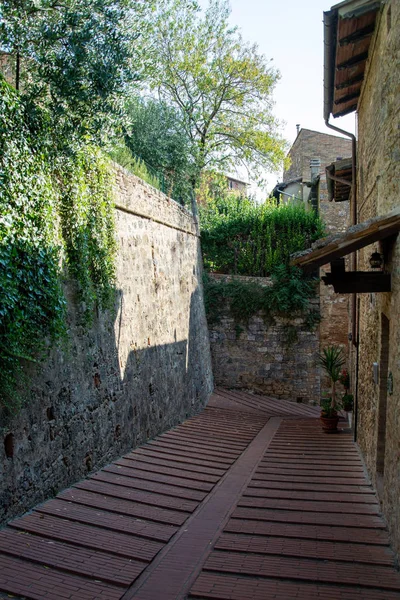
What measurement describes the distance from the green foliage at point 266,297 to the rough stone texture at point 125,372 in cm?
176

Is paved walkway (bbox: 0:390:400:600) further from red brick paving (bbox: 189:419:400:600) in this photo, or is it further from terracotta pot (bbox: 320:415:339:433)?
terracotta pot (bbox: 320:415:339:433)

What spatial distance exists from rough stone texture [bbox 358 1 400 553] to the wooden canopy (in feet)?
0.71

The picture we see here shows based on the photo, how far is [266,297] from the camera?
15789 millimetres

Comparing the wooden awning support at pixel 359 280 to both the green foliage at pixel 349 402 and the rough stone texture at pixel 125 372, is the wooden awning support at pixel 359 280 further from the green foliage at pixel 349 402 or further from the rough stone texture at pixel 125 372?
the green foliage at pixel 349 402

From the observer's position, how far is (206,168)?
1955 cm

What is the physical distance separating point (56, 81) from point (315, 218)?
42.1 feet

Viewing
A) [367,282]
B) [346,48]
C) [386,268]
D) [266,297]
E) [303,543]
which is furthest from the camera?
[266,297]

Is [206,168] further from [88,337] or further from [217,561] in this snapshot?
[217,561]

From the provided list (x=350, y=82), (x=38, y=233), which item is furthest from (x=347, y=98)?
(x=38, y=233)

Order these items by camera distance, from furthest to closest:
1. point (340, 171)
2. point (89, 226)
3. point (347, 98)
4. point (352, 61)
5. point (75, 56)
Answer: point (340, 171) < point (347, 98) < point (352, 61) < point (89, 226) < point (75, 56)

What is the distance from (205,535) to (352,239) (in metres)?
3.07

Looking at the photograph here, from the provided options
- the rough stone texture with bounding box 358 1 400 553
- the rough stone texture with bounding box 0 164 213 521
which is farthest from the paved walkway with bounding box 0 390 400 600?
the rough stone texture with bounding box 358 1 400 553

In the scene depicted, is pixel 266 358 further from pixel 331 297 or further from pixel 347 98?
pixel 347 98

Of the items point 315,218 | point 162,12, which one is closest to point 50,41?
point 315,218
